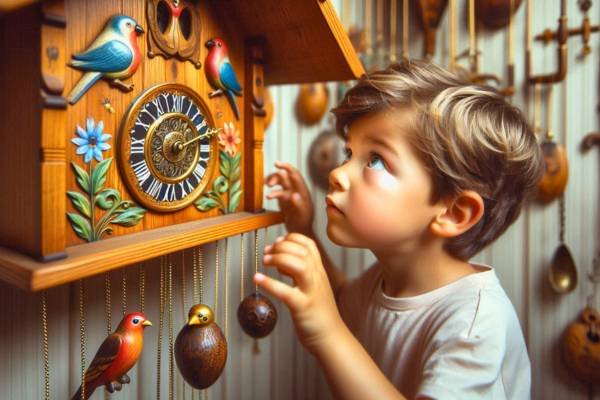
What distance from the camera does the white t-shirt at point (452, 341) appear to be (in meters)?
0.54

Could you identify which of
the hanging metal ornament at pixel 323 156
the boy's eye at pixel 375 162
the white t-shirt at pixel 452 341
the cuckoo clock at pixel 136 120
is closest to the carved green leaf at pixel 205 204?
the cuckoo clock at pixel 136 120

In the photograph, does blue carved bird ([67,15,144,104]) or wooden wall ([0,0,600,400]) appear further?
wooden wall ([0,0,600,400])

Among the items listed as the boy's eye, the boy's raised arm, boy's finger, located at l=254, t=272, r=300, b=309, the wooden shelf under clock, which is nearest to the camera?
the wooden shelf under clock

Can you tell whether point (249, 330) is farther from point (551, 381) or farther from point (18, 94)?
point (551, 381)

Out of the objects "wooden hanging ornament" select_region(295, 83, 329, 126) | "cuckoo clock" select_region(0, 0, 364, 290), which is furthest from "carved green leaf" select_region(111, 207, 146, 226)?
"wooden hanging ornament" select_region(295, 83, 329, 126)

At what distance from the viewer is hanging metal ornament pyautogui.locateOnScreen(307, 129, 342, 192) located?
3.44ft

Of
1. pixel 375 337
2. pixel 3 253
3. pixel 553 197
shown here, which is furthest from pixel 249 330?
pixel 553 197

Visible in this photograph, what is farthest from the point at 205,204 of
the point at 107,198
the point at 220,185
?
the point at 107,198

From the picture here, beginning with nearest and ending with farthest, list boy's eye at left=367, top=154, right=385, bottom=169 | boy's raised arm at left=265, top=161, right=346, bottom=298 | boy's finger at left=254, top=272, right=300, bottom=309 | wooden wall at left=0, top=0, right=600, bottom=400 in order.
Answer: boy's finger at left=254, top=272, right=300, bottom=309
boy's eye at left=367, top=154, right=385, bottom=169
boy's raised arm at left=265, top=161, right=346, bottom=298
wooden wall at left=0, top=0, right=600, bottom=400

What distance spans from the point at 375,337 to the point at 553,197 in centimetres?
63

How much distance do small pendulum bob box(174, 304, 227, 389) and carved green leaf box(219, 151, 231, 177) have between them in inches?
8.0

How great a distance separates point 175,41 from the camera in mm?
541

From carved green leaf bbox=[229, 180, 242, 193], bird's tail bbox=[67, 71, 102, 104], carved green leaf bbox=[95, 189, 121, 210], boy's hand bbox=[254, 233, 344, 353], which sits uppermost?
bird's tail bbox=[67, 71, 102, 104]

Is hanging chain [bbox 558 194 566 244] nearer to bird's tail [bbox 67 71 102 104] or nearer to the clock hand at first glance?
the clock hand
